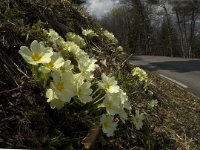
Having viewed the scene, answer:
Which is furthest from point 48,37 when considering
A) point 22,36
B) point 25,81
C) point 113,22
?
point 113,22

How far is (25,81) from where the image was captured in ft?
9.52

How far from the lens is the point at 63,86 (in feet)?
8.46

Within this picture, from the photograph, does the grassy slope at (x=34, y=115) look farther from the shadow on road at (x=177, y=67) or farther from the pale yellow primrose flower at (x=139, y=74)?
the shadow on road at (x=177, y=67)

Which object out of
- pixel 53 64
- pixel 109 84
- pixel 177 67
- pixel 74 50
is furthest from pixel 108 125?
pixel 177 67

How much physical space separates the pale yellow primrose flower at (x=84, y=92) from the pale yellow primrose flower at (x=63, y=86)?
8cm

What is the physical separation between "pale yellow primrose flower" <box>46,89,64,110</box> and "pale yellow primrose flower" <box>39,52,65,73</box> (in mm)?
123

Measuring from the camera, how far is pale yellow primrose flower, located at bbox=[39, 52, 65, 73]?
8.56ft

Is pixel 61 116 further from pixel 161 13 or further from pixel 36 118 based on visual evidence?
pixel 161 13

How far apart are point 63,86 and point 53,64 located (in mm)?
157

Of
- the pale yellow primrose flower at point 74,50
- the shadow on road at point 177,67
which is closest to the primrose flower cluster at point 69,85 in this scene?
the pale yellow primrose flower at point 74,50

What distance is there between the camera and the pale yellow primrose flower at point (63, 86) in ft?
8.43

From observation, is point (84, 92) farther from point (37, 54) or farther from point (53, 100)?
point (37, 54)

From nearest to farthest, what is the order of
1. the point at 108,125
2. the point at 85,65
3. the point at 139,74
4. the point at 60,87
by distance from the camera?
the point at 60,87 < the point at 108,125 < the point at 85,65 < the point at 139,74

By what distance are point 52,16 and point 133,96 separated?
1.14m
